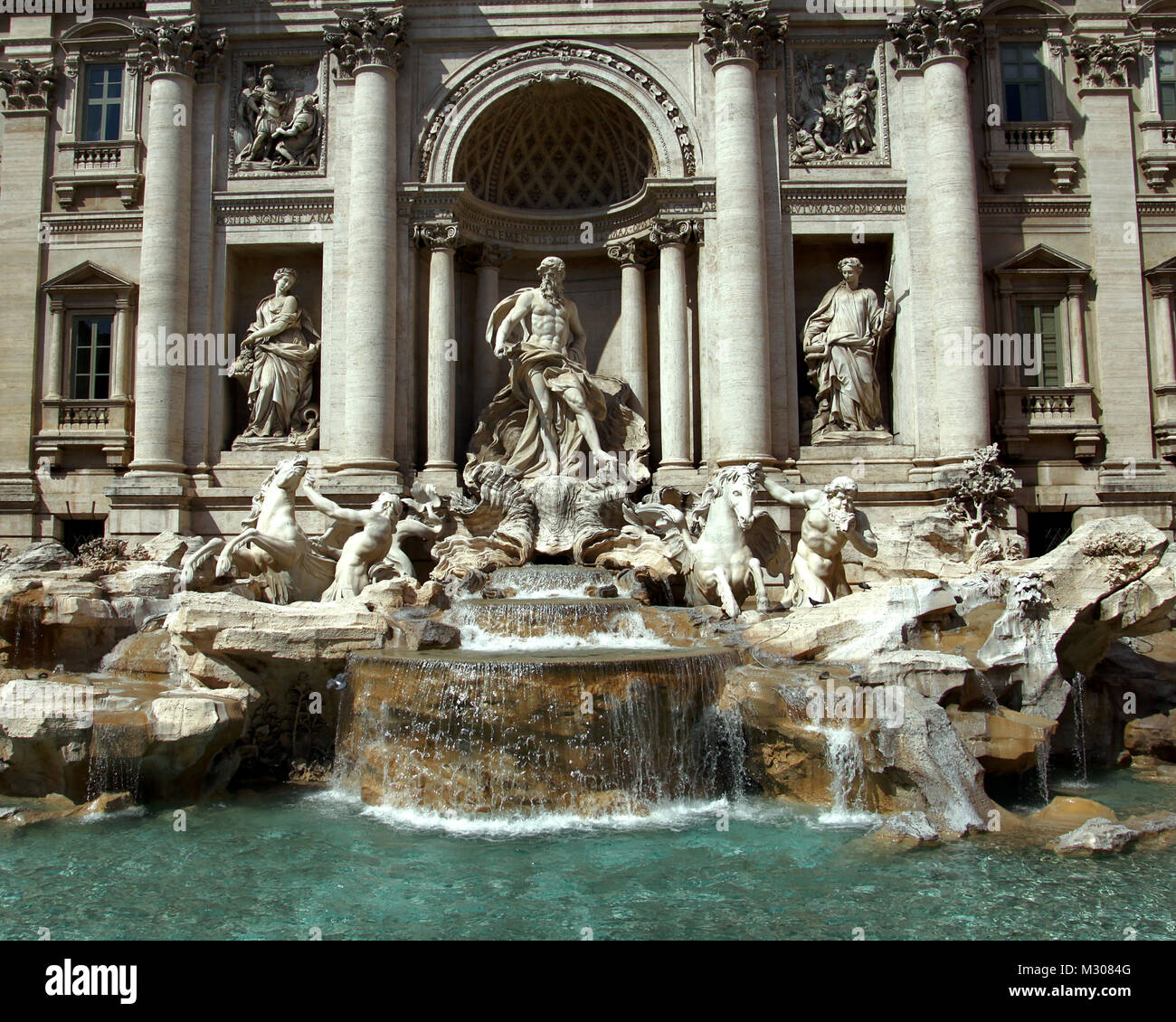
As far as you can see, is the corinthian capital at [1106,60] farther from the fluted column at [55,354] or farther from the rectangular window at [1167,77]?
the fluted column at [55,354]

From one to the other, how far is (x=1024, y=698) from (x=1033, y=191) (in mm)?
11189

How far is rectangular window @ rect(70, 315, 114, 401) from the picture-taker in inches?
705

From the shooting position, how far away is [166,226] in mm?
16906

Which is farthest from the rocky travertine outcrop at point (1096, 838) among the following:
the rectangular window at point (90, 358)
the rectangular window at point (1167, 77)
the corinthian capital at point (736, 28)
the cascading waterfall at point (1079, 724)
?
the rectangular window at point (90, 358)

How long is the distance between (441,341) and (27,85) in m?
9.71

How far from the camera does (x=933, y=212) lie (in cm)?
1661

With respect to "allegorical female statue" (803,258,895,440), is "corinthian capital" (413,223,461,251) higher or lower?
higher

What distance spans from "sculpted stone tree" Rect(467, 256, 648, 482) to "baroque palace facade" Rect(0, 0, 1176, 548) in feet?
2.93

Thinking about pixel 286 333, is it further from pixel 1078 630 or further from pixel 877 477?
pixel 1078 630

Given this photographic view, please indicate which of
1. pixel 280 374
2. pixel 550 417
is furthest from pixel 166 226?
pixel 550 417

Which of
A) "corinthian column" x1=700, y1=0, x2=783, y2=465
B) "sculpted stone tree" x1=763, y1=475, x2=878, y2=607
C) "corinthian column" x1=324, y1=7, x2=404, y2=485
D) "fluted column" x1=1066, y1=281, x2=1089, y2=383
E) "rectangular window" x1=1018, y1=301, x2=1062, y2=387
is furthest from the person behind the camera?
"rectangular window" x1=1018, y1=301, x2=1062, y2=387

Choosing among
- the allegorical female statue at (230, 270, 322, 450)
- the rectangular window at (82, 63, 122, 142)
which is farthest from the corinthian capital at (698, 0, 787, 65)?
the rectangular window at (82, 63, 122, 142)

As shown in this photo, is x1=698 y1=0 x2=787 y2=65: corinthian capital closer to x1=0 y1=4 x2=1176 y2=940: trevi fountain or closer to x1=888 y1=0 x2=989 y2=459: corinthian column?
x1=0 y1=4 x2=1176 y2=940: trevi fountain

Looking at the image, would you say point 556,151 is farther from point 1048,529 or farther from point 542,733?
point 542,733
